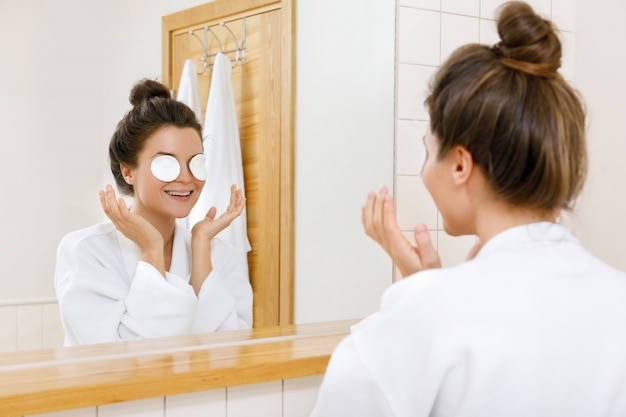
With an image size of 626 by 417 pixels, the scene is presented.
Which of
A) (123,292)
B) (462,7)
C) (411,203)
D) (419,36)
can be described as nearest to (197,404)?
(123,292)

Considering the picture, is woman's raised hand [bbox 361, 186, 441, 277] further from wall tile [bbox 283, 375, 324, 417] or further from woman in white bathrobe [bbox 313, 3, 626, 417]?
wall tile [bbox 283, 375, 324, 417]

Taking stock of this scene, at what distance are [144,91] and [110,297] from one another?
1.28 ft

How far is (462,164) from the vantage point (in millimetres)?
881

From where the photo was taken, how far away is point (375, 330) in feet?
2.58

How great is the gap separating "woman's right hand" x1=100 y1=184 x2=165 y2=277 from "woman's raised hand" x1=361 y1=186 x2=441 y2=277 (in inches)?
18.3

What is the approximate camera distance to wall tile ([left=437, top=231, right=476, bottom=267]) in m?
1.94

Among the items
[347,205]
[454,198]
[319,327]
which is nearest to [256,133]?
[347,205]

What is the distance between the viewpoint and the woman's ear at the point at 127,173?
4.53 feet

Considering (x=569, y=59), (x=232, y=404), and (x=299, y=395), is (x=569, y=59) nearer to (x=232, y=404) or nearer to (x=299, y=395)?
(x=299, y=395)

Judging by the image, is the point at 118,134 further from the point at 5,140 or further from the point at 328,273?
the point at 328,273

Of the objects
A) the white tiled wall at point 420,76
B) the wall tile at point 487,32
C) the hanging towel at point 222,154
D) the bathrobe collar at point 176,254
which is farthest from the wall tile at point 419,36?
the bathrobe collar at point 176,254

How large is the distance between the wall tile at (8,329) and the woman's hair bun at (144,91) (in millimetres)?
431

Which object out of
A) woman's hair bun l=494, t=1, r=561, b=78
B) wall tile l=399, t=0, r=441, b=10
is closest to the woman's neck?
woman's hair bun l=494, t=1, r=561, b=78

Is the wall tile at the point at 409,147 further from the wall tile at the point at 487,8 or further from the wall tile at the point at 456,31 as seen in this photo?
the wall tile at the point at 487,8
